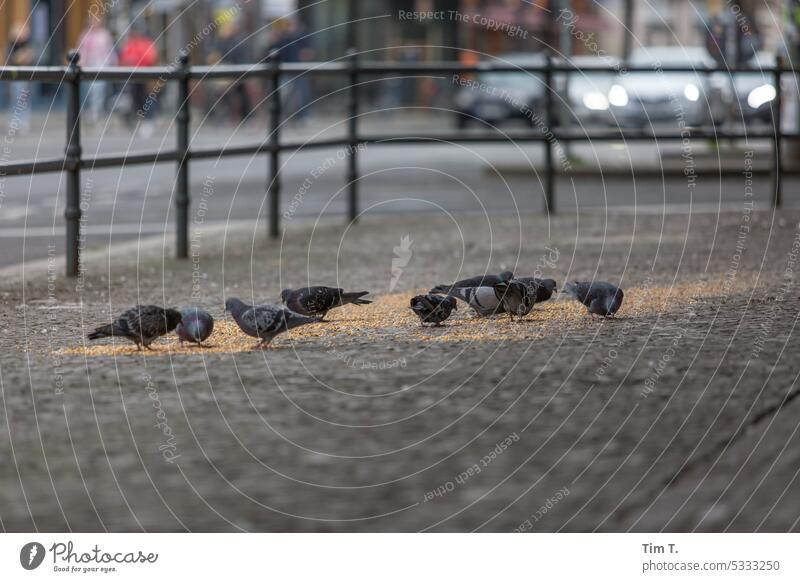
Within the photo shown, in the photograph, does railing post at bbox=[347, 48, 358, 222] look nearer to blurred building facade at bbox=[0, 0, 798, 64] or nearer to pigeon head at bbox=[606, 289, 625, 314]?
pigeon head at bbox=[606, 289, 625, 314]

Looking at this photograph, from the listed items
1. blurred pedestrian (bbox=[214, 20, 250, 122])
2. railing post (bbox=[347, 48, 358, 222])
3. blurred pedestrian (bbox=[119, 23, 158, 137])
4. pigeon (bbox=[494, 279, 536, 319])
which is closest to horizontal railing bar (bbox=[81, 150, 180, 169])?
railing post (bbox=[347, 48, 358, 222])

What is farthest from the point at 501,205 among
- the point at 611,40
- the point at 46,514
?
the point at 611,40

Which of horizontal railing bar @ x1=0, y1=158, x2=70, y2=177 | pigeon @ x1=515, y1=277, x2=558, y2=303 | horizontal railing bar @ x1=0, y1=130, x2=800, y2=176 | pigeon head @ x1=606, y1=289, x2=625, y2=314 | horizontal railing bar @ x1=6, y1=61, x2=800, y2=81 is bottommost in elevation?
pigeon head @ x1=606, y1=289, x2=625, y2=314

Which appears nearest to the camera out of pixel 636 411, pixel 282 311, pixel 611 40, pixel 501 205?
pixel 636 411

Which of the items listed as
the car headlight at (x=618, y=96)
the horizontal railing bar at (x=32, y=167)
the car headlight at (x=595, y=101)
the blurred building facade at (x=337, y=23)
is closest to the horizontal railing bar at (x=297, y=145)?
the horizontal railing bar at (x=32, y=167)

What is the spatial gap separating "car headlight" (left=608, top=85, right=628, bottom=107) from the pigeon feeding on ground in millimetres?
16869

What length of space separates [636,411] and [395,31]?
39132mm

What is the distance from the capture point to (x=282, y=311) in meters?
5.08

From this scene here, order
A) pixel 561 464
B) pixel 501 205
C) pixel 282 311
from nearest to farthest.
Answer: pixel 561 464, pixel 282 311, pixel 501 205

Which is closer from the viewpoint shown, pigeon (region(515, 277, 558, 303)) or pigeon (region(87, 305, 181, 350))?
pigeon (region(87, 305, 181, 350))

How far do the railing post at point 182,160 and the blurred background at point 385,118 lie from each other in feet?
3.03

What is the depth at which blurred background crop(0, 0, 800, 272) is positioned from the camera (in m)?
12.8

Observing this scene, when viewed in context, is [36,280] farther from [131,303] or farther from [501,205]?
[501,205]

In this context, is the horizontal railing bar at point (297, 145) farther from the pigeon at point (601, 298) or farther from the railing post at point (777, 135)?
the pigeon at point (601, 298)
